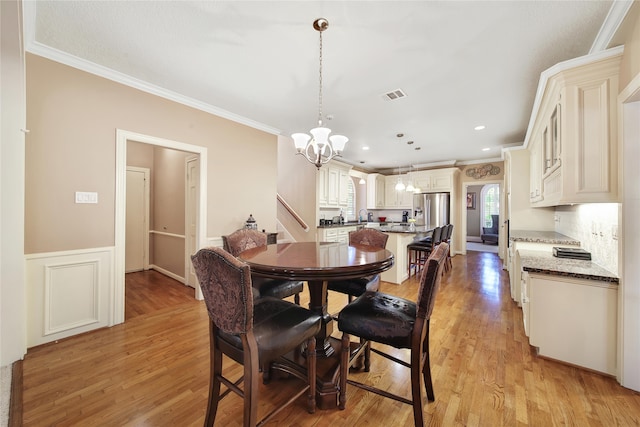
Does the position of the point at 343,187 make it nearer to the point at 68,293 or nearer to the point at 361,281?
the point at 361,281

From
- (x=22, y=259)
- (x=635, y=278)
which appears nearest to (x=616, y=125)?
(x=635, y=278)

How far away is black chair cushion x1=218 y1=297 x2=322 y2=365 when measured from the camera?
1.24m

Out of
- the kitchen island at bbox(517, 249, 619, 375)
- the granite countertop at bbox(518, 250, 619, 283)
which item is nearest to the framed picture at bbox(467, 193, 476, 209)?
the granite countertop at bbox(518, 250, 619, 283)

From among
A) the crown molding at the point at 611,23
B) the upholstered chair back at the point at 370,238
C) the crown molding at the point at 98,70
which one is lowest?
the upholstered chair back at the point at 370,238

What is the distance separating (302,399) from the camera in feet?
5.27

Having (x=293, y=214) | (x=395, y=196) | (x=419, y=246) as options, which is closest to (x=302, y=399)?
(x=419, y=246)

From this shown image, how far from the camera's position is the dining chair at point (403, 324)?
1324 millimetres

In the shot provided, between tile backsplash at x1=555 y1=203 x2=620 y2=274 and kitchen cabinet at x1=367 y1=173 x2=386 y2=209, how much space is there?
4.59m

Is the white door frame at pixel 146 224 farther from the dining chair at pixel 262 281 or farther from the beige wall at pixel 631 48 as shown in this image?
the beige wall at pixel 631 48

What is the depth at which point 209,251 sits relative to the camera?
1171 mm

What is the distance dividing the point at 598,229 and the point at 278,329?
2903mm

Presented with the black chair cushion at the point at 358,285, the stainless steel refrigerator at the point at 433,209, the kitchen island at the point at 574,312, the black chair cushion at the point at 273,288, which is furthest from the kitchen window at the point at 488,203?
the black chair cushion at the point at 273,288

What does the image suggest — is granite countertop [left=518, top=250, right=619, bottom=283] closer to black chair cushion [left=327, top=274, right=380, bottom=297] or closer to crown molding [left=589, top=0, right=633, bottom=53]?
black chair cushion [left=327, top=274, right=380, bottom=297]

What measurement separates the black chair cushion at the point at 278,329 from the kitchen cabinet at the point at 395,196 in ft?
21.3
